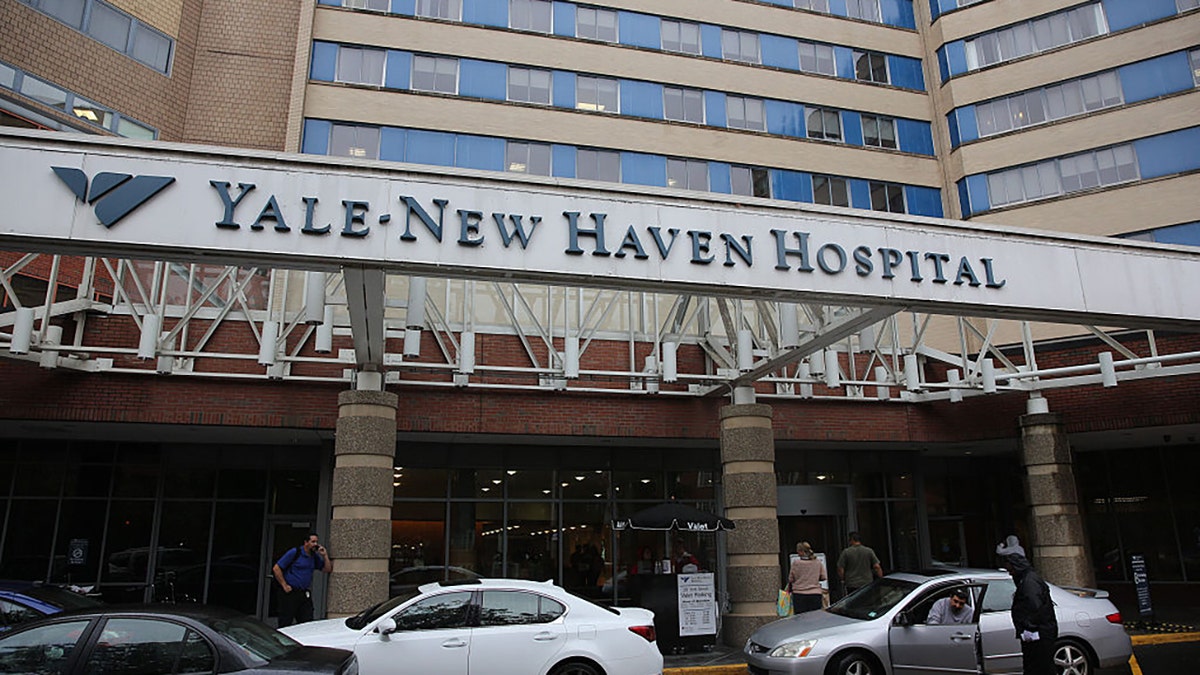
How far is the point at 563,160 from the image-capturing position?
2289 centimetres

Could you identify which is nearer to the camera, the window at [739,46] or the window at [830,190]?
the window at [830,190]

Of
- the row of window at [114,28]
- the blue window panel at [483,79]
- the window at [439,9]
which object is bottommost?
the row of window at [114,28]

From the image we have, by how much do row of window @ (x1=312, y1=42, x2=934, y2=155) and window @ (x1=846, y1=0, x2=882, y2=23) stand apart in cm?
376

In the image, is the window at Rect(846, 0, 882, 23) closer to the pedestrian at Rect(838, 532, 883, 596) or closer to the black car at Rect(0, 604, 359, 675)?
the pedestrian at Rect(838, 532, 883, 596)

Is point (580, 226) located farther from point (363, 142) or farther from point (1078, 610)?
point (363, 142)

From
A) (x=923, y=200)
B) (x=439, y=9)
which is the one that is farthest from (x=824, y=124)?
(x=439, y=9)

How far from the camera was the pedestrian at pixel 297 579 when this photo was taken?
37.7 feet

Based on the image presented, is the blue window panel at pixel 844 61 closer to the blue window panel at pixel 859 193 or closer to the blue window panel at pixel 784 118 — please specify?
the blue window panel at pixel 784 118

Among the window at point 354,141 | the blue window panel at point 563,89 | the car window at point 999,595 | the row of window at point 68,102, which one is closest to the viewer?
the car window at point 999,595

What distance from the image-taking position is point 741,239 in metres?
10.2

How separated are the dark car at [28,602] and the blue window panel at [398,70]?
16.5 meters

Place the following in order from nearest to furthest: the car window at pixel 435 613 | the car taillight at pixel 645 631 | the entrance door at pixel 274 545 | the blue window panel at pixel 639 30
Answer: the car window at pixel 435 613
the car taillight at pixel 645 631
the entrance door at pixel 274 545
the blue window panel at pixel 639 30

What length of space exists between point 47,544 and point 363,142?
1176 centimetres

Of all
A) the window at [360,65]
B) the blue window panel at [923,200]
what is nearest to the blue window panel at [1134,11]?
the blue window panel at [923,200]
